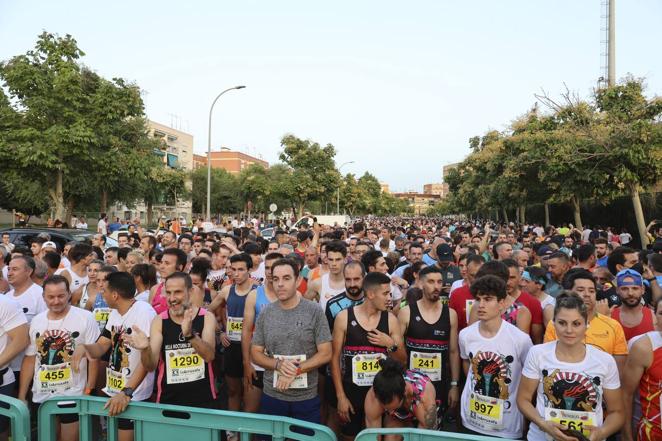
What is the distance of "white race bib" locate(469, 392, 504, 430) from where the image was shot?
3.65 m

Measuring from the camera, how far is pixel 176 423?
335cm

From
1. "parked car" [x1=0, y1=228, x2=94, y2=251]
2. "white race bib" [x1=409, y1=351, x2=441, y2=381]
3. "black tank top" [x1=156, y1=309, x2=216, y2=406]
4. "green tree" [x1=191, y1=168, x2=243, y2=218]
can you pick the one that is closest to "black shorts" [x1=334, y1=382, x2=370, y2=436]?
"white race bib" [x1=409, y1=351, x2=441, y2=381]

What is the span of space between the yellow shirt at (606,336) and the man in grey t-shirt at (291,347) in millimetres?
1800

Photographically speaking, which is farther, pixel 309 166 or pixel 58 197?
pixel 309 166

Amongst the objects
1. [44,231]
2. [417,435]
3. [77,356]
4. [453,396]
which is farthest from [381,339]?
[44,231]

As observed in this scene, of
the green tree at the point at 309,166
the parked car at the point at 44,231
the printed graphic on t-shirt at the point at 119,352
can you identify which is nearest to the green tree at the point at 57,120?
the parked car at the point at 44,231

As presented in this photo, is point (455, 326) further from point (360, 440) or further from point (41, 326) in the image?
point (41, 326)

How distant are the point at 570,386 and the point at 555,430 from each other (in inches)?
11.4

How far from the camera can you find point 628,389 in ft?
11.2

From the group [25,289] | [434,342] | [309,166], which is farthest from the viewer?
[309,166]

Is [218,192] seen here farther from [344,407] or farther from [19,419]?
[19,419]

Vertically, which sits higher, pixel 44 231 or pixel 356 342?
pixel 44 231

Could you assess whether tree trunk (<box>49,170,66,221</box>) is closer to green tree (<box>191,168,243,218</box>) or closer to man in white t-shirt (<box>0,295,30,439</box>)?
man in white t-shirt (<box>0,295,30,439</box>)

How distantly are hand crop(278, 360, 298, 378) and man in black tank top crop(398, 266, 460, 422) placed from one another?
41.0 inches
